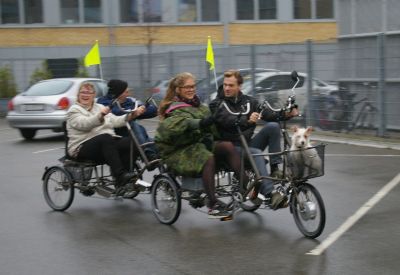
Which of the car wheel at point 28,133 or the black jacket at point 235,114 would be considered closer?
the black jacket at point 235,114

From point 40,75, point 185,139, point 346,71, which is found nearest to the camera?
point 185,139

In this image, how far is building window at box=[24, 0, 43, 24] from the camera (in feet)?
120

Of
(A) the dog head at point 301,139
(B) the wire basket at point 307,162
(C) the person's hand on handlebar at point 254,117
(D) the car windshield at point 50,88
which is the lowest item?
(B) the wire basket at point 307,162

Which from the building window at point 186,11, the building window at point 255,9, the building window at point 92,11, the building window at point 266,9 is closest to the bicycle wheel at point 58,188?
the building window at point 92,11

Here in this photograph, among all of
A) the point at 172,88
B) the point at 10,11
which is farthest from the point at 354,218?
the point at 10,11

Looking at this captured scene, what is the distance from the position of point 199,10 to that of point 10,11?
9448 mm

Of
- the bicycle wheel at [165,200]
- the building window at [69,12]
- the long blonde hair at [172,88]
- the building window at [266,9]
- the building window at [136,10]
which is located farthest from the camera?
the building window at [266,9]

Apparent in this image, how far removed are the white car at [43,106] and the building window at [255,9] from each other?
2121cm

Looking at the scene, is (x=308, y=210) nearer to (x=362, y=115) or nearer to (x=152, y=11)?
(x=362, y=115)

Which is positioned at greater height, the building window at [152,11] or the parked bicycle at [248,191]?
the building window at [152,11]

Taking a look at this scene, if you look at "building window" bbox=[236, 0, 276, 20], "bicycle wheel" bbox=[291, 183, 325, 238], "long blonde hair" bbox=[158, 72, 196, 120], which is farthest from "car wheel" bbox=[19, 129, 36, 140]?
"building window" bbox=[236, 0, 276, 20]

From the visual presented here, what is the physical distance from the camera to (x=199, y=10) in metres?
37.6

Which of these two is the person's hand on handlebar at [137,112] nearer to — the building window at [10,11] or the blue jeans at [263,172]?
the blue jeans at [263,172]

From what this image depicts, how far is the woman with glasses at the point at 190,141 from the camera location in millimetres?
7484
